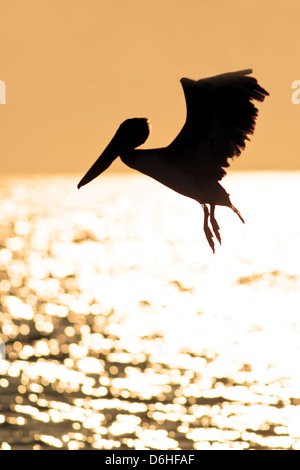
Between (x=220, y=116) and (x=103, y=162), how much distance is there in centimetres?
85

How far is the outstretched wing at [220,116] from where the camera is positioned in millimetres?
4543

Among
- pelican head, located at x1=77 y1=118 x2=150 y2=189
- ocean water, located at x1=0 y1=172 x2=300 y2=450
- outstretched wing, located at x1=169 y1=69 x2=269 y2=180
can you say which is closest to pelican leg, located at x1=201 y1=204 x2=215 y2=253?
outstretched wing, located at x1=169 y1=69 x2=269 y2=180

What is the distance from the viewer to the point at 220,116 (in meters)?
4.69

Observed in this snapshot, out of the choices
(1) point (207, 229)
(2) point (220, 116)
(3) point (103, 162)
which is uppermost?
(2) point (220, 116)

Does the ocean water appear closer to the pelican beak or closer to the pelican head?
the pelican beak

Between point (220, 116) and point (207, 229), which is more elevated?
point (220, 116)

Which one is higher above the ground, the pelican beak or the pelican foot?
the pelican beak

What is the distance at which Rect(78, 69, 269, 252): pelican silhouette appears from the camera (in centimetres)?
392

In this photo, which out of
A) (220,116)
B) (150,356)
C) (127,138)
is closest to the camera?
(127,138)

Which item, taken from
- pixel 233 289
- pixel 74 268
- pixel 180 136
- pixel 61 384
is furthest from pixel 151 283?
pixel 180 136

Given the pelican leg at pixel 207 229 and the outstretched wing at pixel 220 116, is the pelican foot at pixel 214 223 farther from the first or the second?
the outstretched wing at pixel 220 116

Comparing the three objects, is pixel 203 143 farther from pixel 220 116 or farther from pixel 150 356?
pixel 150 356

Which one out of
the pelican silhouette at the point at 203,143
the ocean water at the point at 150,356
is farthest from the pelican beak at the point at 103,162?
the ocean water at the point at 150,356

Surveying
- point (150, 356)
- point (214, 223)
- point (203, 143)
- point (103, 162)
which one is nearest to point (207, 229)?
point (214, 223)
